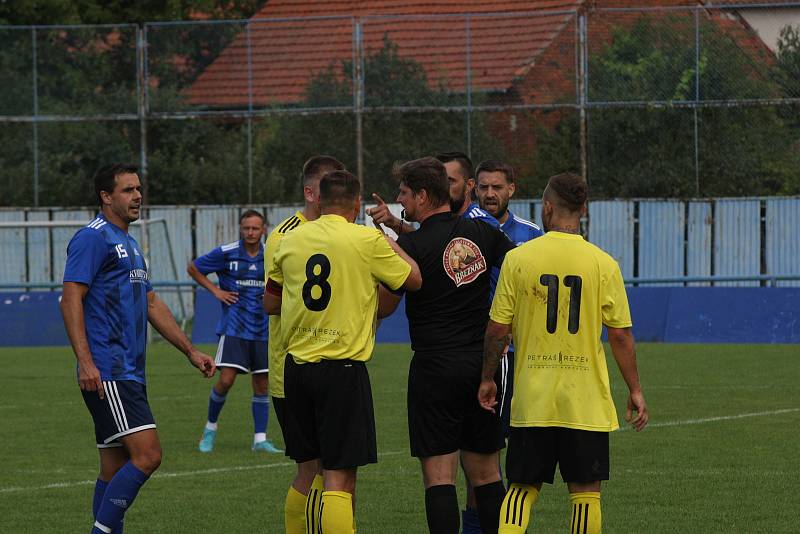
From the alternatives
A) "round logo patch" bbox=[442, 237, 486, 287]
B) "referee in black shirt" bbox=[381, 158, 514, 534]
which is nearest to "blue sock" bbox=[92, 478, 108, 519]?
"referee in black shirt" bbox=[381, 158, 514, 534]

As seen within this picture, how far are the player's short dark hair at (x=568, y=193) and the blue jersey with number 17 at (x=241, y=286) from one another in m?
6.12

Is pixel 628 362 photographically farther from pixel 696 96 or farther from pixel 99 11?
pixel 99 11

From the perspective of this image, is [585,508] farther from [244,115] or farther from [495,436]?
[244,115]

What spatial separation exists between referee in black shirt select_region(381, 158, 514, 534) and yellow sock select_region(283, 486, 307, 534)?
2.48 ft

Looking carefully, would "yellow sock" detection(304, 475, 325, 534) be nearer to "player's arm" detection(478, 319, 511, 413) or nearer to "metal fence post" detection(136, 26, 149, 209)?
"player's arm" detection(478, 319, 511, 413)

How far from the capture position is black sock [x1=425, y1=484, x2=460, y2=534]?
284 inches

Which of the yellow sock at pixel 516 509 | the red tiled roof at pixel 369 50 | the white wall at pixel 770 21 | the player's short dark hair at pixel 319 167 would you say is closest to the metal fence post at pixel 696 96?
the white wall at pixel 770 21

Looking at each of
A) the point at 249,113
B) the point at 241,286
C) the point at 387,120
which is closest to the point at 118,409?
the point at 241,286

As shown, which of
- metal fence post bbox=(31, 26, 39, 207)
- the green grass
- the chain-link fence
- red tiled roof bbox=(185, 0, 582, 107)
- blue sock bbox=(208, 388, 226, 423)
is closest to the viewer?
the green grass

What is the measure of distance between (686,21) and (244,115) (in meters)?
8.30

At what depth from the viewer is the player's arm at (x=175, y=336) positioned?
8031 millimetres

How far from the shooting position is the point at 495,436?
295 inches

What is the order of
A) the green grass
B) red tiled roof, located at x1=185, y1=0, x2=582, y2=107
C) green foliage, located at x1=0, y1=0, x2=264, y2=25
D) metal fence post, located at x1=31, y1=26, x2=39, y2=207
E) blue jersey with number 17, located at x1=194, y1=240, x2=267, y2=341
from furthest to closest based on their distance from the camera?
green foliage, located at x1=0, y1=0, x2=264, y2=25, metal fence post, located at x1=31, y1=26, x2=39, y2=207, red tiled roof, located at x1=185, y1=0, x2=582, y2=107, blue jersey with number 17, located at x1=194, y1=240, x2=267, y2=341, the green grass

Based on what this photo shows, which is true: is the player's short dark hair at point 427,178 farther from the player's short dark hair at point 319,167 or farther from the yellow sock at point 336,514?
the yellow sock at point 336,514
